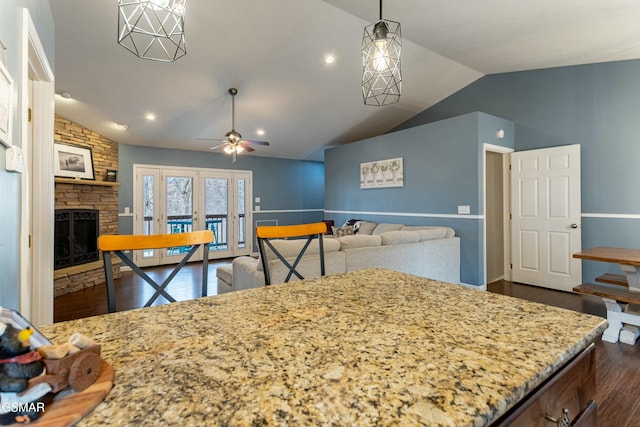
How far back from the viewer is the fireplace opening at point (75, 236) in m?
4.35

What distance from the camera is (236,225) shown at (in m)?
7.22

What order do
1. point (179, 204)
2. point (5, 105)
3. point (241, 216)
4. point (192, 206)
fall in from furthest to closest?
point (241, 216)
point (192, 206)
point (179, 204)
point (5, 105)

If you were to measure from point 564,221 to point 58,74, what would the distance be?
658 centimetres

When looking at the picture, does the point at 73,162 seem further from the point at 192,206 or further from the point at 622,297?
the point at 622,297

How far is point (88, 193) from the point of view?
5.02 m

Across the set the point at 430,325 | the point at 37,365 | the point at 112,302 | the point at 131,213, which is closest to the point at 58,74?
the point at 131,213

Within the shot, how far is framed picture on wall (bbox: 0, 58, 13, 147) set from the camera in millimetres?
1128

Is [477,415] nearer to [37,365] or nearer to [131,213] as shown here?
[37,365]

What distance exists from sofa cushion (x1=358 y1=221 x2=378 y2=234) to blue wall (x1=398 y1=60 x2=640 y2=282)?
102 inches

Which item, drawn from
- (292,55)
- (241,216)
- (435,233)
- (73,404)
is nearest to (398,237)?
(435,233)

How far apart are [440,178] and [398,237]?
61.5 inches

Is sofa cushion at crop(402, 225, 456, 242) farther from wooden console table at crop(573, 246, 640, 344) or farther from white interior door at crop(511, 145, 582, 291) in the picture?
wooden console table at crop(573, 246, 640, 344)

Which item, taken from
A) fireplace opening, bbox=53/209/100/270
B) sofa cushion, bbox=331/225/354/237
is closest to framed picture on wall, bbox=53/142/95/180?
fireplace opening, bbox=53/209/100/270

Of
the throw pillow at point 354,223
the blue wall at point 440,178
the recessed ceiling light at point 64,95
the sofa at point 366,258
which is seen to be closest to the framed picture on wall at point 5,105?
the sofa at point 366,258
